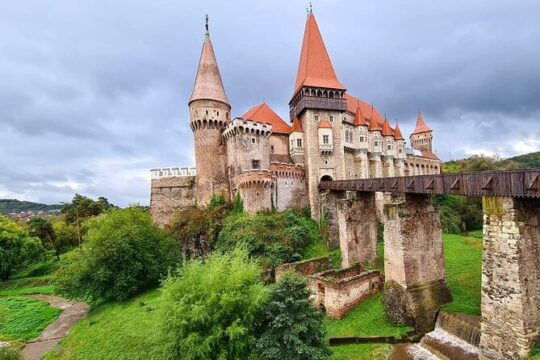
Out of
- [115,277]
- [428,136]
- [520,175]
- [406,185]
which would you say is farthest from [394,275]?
[428,136]

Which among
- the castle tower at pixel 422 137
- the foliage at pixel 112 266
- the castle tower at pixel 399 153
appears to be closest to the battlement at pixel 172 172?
the foliage at pixel 112 266

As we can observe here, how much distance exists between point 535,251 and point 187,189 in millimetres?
29536

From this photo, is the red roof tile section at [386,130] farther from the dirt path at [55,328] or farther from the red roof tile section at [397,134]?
the dirt path at [55,328]

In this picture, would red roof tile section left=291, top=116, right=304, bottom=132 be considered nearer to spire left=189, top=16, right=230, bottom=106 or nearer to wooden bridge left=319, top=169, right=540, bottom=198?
spire left=189, top=16, right=230, bottom=106

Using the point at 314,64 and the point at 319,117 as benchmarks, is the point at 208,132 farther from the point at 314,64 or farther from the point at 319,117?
the point at 314,64

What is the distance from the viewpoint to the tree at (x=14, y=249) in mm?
33781

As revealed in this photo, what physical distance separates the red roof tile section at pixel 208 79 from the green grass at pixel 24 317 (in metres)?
23.5

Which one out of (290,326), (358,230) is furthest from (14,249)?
(290,326)

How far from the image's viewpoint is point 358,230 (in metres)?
20.6

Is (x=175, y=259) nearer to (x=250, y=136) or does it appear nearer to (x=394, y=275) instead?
(x=250, y=136)

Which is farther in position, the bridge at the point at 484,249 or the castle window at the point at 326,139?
the castle window at the point at 326,139

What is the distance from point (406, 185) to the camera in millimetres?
14422

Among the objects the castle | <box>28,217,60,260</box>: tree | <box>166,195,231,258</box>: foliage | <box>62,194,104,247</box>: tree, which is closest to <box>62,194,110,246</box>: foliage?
<box>62,194,104,247</box>: tree

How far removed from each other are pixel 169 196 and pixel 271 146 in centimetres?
1285
